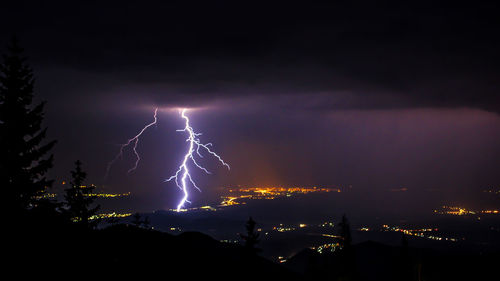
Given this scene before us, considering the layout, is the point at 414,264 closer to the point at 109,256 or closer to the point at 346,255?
the point at 346,255

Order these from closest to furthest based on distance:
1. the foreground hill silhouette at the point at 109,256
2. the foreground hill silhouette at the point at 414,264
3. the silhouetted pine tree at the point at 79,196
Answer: the foreground hill silhouette at the point at 109,256
the silhouetted pine tree at the point at 79,196
the foreground hill silhouette at the point at 414,264

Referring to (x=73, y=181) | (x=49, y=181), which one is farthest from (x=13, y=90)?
(x=73, y=181)

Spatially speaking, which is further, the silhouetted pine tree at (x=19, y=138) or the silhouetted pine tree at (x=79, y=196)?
the silhouetted pine tree at (x=79, y=196)

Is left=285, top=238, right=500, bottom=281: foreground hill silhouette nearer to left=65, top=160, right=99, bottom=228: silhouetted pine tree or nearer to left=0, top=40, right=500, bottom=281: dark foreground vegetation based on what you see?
left=0, top=40, right=500, bottom=281: dark foreground vegetation

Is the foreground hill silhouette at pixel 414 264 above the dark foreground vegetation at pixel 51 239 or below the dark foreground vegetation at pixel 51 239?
below

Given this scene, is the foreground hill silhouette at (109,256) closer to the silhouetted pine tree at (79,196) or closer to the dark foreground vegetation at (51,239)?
the dark foreground vegetation at (51,239)

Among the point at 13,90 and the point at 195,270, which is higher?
the point at 13,90

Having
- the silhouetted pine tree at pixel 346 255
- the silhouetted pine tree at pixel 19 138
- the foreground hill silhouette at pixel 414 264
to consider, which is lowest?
the foreground hill silhouette at pixel 414 264

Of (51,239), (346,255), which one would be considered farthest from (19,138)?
(346,255)

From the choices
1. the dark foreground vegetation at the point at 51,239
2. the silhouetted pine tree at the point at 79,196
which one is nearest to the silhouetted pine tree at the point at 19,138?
the dark foreground vegetation at the point at 51,239

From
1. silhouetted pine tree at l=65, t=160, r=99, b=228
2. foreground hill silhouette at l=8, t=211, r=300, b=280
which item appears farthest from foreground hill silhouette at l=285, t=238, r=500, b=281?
silhouetted pine tree at l=65, t=160, r=99, b=228

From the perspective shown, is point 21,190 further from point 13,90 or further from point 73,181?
point 73,181
